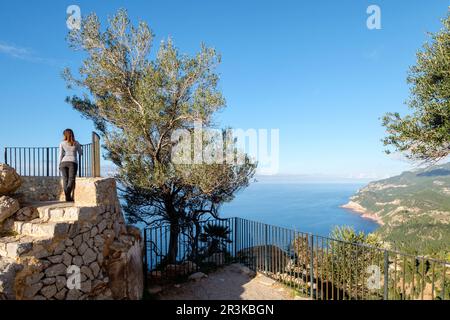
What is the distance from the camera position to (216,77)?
1239 centimetres

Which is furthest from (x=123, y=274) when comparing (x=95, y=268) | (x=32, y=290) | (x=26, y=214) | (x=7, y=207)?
(x=7, y=207)

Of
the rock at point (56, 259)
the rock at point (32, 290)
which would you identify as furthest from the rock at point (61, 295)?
the rock at point (56, 259)

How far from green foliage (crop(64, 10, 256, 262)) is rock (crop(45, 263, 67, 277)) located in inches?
214

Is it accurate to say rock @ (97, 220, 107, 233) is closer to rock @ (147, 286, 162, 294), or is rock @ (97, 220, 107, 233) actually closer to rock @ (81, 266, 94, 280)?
rock @ (81, 266, 94, 280)

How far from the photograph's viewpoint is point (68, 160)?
8.11 m

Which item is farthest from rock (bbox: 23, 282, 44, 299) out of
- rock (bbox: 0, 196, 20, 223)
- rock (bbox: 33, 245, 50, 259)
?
rock (bbox: 0, 196, 20, 223)

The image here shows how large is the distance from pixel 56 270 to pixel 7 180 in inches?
123

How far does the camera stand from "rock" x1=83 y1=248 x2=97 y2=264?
6645 millimetres

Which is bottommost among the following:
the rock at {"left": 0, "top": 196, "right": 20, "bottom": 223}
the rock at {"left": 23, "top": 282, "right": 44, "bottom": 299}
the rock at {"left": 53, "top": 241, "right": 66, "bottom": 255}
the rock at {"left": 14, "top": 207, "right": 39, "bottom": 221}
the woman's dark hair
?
the rock at {"left": 23, "top": 282, "right": 44, "bottom": 299}

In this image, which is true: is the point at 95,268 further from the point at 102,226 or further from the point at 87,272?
the point at 102,226

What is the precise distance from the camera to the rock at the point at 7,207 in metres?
6.60
